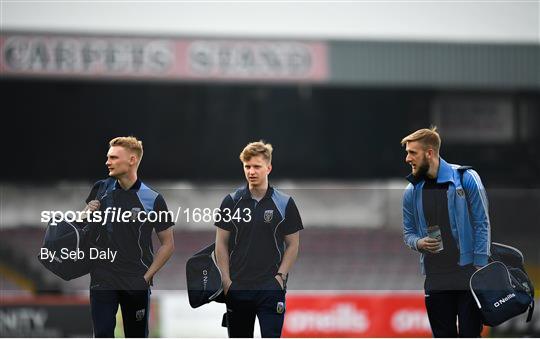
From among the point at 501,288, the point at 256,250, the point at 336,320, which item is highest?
the point at 256,250

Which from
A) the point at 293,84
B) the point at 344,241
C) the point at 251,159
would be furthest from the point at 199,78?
the point at 251,159

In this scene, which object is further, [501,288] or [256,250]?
[256,250]

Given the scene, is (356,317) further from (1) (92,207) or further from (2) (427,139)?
(1) (92,207)

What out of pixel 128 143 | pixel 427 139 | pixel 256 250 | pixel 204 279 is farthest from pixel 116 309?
pixel 427 139

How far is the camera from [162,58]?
1784cm

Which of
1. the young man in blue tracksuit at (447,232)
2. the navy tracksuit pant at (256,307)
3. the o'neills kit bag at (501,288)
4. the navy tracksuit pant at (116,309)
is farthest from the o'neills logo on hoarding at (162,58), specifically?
the o'neills kit bag at (501,288)

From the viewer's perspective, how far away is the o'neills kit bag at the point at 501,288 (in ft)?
23.8

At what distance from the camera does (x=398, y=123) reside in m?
21.2

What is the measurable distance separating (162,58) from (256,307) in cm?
1112

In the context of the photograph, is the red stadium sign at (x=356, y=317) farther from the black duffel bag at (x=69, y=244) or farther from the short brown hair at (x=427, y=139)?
the short brown hair at (x=427, y=139)

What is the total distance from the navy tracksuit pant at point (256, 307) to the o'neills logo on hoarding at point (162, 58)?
10840 mm

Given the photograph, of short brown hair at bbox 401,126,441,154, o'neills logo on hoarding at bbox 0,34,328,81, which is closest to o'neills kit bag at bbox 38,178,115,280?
short brown hair at bbox 401,126,441,154

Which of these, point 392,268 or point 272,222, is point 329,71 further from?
point 272,222

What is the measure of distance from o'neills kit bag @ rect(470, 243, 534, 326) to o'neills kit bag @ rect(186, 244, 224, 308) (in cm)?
211
